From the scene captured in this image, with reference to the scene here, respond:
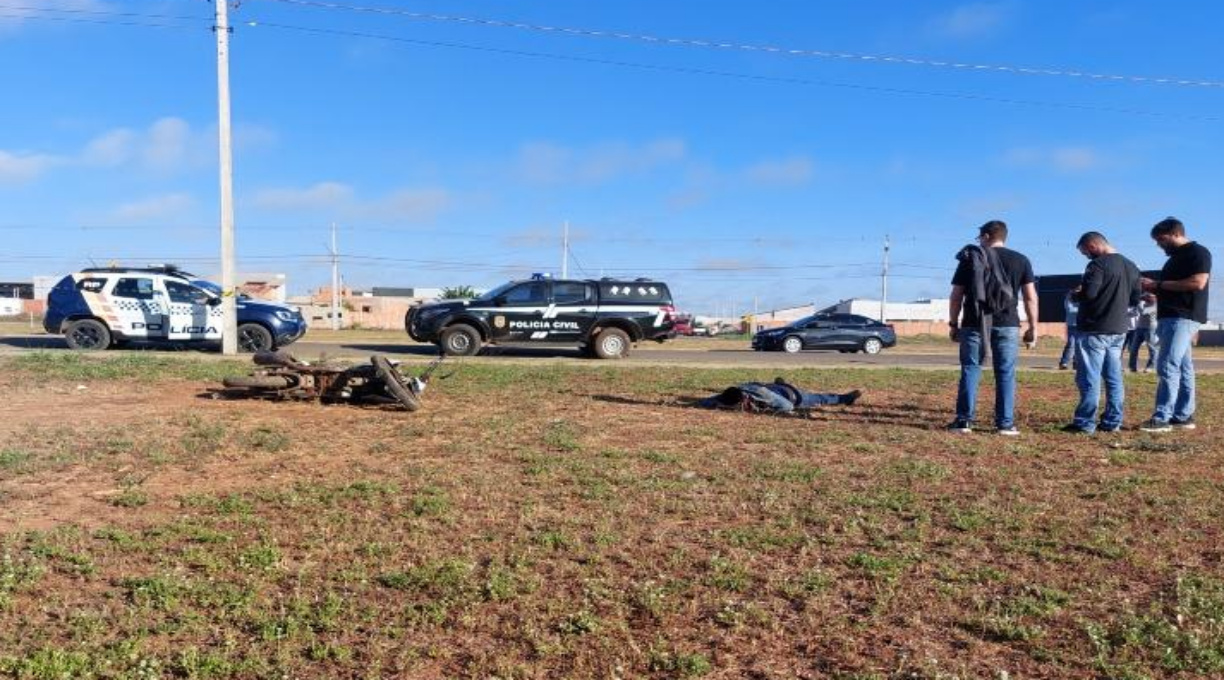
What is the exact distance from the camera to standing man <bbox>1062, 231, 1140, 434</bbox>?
7.53m

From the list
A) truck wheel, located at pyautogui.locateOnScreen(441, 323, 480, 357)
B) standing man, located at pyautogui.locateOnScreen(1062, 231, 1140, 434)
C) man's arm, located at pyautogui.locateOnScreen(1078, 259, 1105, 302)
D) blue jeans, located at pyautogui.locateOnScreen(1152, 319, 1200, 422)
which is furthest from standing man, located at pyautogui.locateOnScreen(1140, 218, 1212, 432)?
truck wheel, located at pyautogui.locateOnScreen(441, 323, 480, 357)

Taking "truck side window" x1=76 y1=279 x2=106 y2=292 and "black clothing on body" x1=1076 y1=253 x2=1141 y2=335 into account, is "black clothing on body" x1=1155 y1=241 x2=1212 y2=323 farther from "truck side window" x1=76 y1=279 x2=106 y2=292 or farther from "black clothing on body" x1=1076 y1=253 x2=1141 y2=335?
"truck side window" x1=76 y1=279 x2=106 y2=292

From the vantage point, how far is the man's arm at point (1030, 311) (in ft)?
24.9

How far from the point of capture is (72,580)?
3594 mm

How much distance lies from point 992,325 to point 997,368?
0.36 meters

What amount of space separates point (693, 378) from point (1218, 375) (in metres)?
8.38

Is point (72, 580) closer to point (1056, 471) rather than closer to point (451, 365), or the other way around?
point (1056, 471)

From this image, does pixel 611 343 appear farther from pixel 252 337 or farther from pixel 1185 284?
pixel 1185 284

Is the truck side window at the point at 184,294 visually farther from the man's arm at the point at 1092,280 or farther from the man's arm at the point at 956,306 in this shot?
the man's arm at the point at 1092,280

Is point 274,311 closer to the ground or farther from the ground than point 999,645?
farther from the ground

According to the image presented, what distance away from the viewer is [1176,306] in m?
7.64

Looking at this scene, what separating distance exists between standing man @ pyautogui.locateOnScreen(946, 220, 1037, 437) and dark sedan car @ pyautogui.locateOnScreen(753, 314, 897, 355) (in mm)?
20628

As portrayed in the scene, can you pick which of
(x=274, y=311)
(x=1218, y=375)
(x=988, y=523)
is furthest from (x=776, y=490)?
(x=274, y=311)

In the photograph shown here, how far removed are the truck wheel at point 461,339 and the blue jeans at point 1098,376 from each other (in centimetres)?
1198
